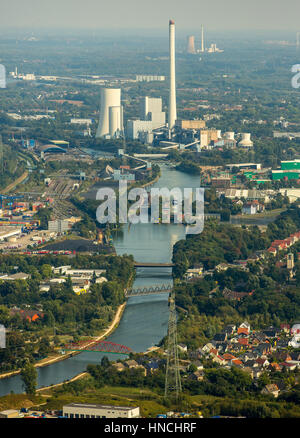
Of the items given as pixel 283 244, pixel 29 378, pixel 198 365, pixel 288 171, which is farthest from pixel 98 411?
pixel 288 171

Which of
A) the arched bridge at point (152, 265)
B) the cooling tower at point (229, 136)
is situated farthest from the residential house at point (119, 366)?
the cooling tower at point (229, 136)

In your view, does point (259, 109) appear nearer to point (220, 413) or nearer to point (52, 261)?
point (52, 261)

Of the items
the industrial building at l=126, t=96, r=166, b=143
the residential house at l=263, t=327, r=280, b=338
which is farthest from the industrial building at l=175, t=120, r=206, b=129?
the residential house at l=263, t=327, r=280, b=338

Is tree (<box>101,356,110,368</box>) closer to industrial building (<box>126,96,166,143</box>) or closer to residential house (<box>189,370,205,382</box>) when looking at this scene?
residential house (<box>189,370,205,382</box>)

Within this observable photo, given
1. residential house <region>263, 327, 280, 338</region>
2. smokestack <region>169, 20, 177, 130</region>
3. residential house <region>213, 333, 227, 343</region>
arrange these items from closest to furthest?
residential house <region>213, 333, 227, 343</region>, residential house <region>263, 327, 280, 338</region>, smokestack <region>169, 20, 177, 130</region>

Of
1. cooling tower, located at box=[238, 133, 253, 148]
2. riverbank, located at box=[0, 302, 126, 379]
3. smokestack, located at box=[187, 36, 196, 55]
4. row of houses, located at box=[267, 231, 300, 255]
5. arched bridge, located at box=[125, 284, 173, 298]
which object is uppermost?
smokestack, located at box=[187, 36, 196, 55]

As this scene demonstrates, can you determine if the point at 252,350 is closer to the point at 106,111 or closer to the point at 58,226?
the point at 58,226

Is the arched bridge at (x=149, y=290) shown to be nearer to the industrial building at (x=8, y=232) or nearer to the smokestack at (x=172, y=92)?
the industrial building at (x=8, y=232)
